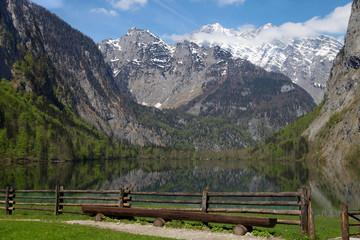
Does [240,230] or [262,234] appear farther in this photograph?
[240,230]

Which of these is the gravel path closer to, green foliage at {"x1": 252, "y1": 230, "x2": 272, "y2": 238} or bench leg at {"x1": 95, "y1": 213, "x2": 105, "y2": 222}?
green foliage at {"x1": 252, "y1": 230, "x2": 272, "y2": 238}

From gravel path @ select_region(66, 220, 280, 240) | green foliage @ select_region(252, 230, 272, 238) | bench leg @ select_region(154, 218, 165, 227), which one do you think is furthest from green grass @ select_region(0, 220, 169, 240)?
green foliage @ select_region(252, 230, 272, 238)

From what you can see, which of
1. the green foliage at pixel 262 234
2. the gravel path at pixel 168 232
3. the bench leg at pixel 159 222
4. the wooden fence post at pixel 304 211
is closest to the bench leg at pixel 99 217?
the gravel path at pixel 168 232

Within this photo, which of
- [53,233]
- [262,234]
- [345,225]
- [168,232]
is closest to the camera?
[345,225]

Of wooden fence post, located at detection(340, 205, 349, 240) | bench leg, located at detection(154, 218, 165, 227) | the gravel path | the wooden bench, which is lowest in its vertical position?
the gravel path

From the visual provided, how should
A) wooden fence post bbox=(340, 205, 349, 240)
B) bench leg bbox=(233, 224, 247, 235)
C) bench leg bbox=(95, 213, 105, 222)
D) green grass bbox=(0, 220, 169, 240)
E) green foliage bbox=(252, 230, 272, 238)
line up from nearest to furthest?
wooden fence post bbox=(340, 205, 349, 240) → green grass bbox=(0, 220, 169, 240) → green foliage bbox=(252, 230, 272, 238) → bench leg bbox=(233, 224, 247, 235) → bench leg bbox=(95, 213, 105, 222)

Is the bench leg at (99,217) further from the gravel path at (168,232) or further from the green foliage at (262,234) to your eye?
the green foliage at (262,234)

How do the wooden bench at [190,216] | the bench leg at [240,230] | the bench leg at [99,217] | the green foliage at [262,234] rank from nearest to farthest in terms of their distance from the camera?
the wooden bench at [190,216] → the green foliage at [262,234] → the bench leg at [240,230] → the bench leg at [99,217]

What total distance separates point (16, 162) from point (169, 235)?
549 feet

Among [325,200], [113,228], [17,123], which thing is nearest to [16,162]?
[17,123]

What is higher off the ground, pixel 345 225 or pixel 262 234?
pixel 345 225

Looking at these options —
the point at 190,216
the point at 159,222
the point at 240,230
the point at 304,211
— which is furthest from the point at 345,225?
the point at 159,222

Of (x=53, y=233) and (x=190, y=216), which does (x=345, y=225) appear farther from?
(x=53, y=233)

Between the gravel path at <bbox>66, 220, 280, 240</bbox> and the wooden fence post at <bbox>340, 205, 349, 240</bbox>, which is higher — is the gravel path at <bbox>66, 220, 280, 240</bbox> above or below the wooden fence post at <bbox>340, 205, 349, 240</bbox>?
below
